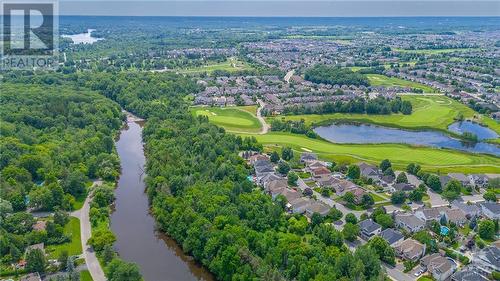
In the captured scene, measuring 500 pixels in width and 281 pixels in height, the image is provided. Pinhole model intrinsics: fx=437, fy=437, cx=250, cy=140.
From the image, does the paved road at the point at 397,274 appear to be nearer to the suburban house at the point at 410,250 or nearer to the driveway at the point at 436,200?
the suburban house at the point at 410,250

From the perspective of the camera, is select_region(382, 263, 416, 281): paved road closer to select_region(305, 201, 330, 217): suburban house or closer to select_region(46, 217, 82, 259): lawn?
select_region(305, 201, 330, 217): suburban house

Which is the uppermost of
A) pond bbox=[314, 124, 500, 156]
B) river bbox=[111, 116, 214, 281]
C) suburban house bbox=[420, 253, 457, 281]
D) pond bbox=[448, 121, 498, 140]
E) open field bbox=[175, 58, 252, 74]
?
open field bbox=[175, 58, 252, 74]

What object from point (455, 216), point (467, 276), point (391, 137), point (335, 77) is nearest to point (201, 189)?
point (467, 276)

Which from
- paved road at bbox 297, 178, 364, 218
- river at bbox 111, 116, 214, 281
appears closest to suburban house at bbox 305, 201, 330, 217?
paved road at bbox 297, 178, 364, 218

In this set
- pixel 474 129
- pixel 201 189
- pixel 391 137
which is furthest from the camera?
pixel 474 129

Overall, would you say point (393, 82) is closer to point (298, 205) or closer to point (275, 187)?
point (275, 187)

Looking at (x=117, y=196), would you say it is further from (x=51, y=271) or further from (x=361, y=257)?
(x=361, y=257)
